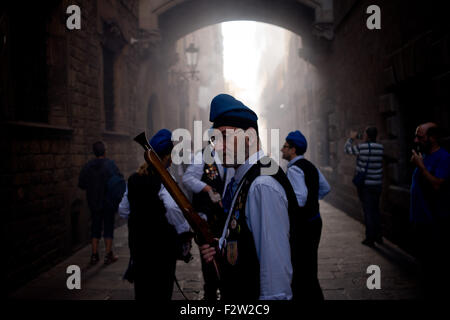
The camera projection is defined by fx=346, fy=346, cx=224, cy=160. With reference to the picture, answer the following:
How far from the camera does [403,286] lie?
3.91 metres

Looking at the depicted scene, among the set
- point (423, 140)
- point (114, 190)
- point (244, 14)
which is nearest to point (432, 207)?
point (423, 140)

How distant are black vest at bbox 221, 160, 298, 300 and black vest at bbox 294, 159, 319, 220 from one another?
1.61m

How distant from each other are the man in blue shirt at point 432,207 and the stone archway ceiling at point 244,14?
6631 millimetres

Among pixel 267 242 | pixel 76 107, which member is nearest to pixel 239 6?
pixel 76 107

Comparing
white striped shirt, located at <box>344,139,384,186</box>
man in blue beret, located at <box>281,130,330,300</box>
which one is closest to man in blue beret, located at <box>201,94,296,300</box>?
man in blue beret, located at <box>281,130,330,300</box>

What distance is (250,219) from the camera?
1.44 metres

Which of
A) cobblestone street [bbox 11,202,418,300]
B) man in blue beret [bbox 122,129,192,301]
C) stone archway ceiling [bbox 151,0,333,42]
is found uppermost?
stone archway ceiling [bbox 151,0,333,42]

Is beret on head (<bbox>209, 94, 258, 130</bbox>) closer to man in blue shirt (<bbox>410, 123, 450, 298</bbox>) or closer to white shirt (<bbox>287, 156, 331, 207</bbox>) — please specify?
white shirt (<bbox>287, 156, 331, 207</bbox>)

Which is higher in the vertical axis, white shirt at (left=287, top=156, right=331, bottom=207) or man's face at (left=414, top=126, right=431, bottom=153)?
man's face at (left=414, top=126, right=431, bottom=153)

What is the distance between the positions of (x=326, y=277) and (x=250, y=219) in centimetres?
329

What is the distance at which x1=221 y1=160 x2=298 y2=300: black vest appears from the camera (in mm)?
1444

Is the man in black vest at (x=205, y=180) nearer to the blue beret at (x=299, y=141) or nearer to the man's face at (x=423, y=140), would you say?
the blue beret at (x=299, y=141)

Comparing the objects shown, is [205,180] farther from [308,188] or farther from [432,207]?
[432,207]

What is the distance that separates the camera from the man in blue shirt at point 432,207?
3.18 metres
